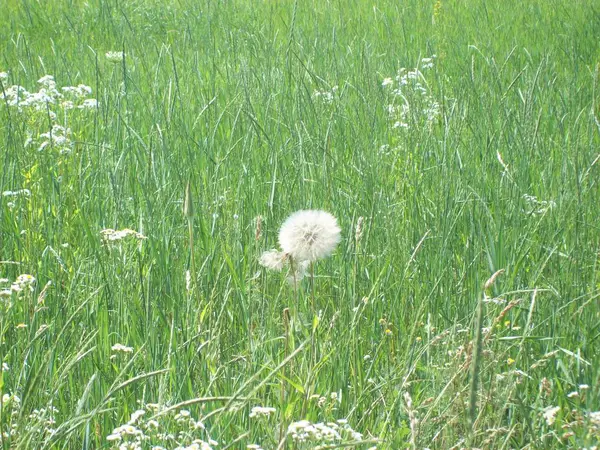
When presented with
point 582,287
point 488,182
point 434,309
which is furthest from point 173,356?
point 488,182

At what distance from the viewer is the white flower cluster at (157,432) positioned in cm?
121

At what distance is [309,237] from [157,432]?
0.46 metres

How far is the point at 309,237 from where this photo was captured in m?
1.55

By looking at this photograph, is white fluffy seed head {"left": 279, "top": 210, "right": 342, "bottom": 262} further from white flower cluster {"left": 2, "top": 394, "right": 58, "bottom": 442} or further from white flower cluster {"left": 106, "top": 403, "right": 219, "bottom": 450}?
white flower cluster {"left": 2, "top": 394, "right": 58, "bottom": 442}

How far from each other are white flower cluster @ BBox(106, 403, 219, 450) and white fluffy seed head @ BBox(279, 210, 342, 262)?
1.21 feet

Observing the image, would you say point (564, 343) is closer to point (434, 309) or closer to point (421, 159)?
point (434, 309)

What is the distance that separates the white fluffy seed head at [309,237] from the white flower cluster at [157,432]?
370 mm

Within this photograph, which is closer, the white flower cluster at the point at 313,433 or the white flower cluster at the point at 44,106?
the white flower cluster at the point at 313,433

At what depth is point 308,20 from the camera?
23.2ft

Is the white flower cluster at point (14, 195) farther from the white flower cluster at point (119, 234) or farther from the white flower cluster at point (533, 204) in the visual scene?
the white flower cluster at point (533, 204)

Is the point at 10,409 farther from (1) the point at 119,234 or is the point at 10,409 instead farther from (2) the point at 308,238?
(2) the point at 308,238

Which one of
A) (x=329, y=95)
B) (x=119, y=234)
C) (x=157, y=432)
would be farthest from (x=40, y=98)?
(x=157, y=432)

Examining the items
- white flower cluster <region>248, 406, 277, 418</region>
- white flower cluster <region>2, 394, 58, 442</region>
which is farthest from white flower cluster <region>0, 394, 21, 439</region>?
white flower cluster <region>248, 406, 277, 418</region>

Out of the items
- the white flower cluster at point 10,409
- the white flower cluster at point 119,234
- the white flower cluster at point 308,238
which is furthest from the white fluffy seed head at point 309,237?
the white flower cluster at point 10,409
